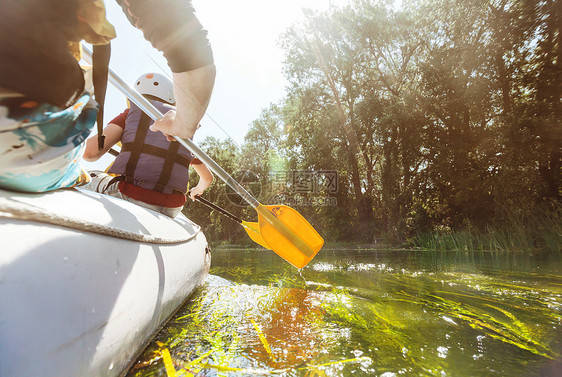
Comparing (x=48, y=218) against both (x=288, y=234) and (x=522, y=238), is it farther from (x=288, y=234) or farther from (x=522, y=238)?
(x=522, y=238)

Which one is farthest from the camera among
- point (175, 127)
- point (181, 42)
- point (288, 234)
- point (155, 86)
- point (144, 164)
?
point (288, 234)

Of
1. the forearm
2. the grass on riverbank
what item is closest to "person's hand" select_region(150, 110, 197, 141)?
the forearm

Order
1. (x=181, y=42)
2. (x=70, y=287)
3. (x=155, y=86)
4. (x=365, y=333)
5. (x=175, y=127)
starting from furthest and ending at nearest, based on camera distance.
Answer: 1. (x=155, y=86)
2. (x=365, y=333)
3. (x=175, y=127)
4. (x=181, y=42)
5. (x=70, y=287)

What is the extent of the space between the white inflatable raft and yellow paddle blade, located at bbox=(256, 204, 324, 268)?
68.6 inches

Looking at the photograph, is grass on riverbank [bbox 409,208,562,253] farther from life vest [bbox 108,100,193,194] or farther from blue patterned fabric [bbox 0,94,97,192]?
blue patterned fabric [bbox 0,94,97,192]

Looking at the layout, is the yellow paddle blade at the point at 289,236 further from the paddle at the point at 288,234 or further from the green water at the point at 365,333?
the green water at the point at 365,333

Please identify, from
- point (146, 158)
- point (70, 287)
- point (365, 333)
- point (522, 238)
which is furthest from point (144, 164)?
point (522, 238)

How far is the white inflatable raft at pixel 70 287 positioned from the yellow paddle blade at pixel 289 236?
1743 mm

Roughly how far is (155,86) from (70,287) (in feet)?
7.08

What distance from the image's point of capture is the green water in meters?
1.09

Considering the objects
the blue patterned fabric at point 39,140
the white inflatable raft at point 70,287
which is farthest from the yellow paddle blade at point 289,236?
the blue patterned fabric at point 39,140

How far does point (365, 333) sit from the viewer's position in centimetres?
145

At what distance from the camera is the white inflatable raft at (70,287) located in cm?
56

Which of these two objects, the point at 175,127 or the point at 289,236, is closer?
the point at 175,127
